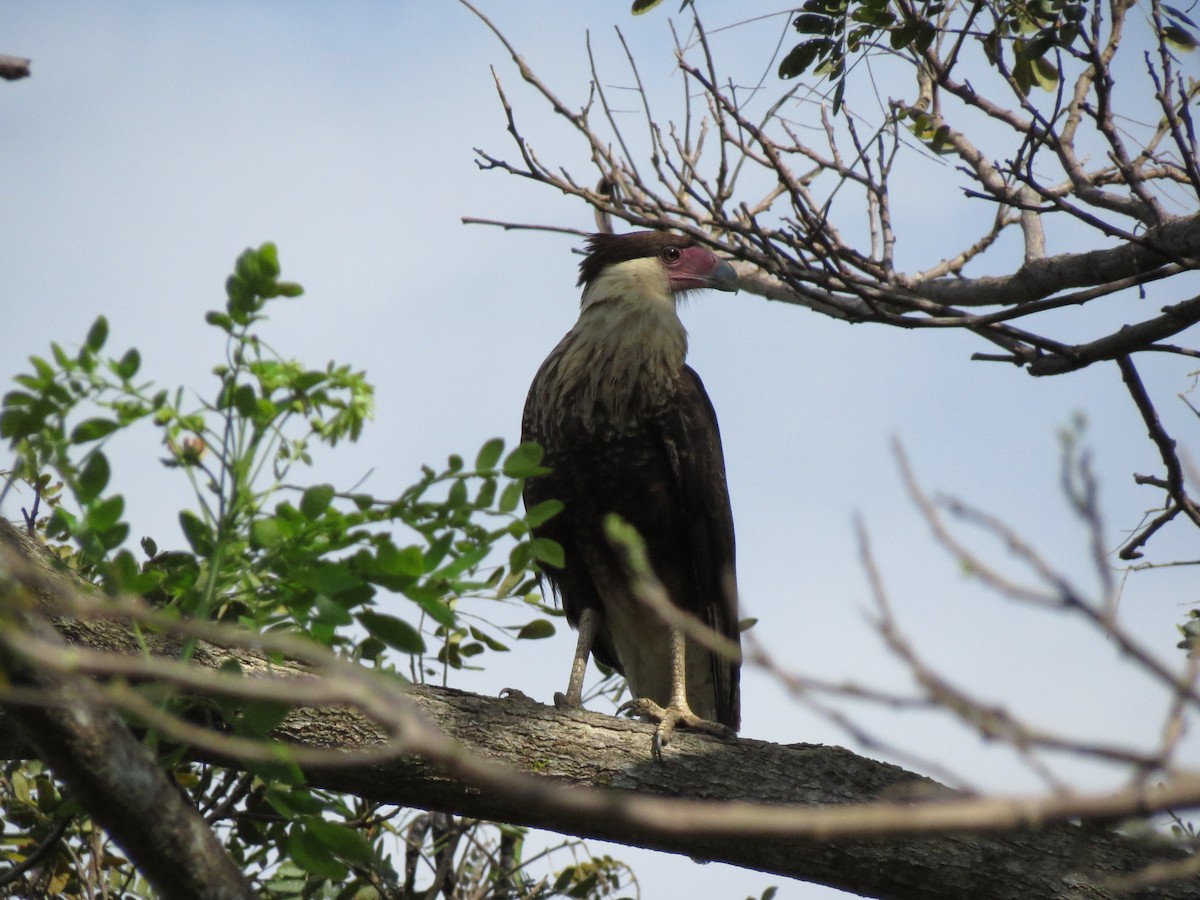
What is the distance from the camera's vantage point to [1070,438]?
1.11 m

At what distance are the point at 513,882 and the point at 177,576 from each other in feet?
7.91

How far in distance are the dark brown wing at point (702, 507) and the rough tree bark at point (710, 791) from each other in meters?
1.17

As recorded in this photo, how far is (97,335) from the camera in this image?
181cm

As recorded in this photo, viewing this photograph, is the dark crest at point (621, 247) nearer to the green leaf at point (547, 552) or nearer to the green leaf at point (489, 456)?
the green leaf at point (547, 552)

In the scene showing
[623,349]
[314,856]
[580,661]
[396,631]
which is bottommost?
[314,856]

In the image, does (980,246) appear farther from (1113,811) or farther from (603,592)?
(1113,811)

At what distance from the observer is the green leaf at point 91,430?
185 cm

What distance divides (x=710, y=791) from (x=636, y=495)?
138 cm

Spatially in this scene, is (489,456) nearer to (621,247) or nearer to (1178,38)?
(1178,38)

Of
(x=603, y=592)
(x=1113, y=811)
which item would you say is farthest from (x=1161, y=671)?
(x=603, y=592)

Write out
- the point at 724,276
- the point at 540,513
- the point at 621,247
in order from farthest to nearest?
the point at 621,247
the point at 724,276
the point at 540,513

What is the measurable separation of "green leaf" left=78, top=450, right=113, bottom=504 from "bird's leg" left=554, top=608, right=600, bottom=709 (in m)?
2.30

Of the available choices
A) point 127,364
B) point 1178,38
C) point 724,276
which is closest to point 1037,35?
point 1178,38

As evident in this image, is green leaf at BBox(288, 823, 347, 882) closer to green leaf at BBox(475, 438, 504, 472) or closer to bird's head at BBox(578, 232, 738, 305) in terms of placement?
green leaf at BBox(475, 438, 504, 472)
